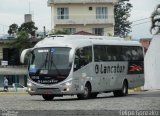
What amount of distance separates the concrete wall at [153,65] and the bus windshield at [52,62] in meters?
27.0

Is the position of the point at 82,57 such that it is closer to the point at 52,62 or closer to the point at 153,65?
the point at 52,62

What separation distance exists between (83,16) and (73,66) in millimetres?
61868

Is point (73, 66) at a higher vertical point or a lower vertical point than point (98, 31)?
lower

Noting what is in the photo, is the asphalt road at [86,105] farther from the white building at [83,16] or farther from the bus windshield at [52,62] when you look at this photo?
the white building at [83,16]

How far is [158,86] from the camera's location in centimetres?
5597

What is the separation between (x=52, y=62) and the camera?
3011 centimetres

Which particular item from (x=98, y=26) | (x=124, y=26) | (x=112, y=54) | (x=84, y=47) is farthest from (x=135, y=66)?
(x=124, y=26)

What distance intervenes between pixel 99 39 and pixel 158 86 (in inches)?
901

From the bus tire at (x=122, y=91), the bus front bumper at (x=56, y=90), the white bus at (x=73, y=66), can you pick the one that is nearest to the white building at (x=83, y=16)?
the bus tire at (x=122, y=91)

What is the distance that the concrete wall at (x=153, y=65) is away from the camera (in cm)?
5631

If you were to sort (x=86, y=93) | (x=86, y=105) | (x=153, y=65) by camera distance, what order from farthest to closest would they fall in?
(x=153, y=65)
(x=86, y=93)
(x=86, y=105)

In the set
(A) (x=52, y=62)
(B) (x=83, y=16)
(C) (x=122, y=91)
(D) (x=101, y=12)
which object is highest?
(D) (x=101, y=12)

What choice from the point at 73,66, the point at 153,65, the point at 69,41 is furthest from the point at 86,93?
the point at 153,65

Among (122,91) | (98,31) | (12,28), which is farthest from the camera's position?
(12,28)
